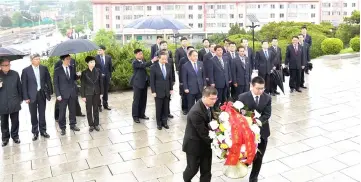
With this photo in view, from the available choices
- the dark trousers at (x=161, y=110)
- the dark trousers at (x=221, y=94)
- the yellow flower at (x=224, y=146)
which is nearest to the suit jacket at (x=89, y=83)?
the dark trousers at (x=161, y=110)

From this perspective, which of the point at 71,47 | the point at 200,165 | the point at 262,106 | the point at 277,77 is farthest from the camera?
the point at 277,77

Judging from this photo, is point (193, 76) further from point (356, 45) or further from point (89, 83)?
point (356, 45)

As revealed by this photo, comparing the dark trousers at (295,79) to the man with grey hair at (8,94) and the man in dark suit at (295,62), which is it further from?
the man with grey hair at (8,94)

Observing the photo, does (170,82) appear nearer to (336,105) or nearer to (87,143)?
(87,143)

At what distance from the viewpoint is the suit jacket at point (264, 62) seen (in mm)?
8945

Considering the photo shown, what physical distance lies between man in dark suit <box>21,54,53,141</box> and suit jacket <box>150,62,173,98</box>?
1.81 m

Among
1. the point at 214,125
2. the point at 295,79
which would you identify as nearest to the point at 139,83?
the point at 214,125

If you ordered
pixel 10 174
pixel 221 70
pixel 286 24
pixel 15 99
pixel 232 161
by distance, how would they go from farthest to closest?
pixel 286 24 → pixel 221 70 → pixel 15 99 → pixel 10 174 → pixel 232 161

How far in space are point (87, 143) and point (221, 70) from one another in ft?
9.68

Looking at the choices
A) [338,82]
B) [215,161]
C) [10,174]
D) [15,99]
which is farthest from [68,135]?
[338,82]

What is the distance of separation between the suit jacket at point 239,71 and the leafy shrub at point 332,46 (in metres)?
10.0

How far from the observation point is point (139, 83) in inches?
294

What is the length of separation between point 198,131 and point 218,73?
367cm

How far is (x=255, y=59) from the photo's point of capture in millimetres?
9102
